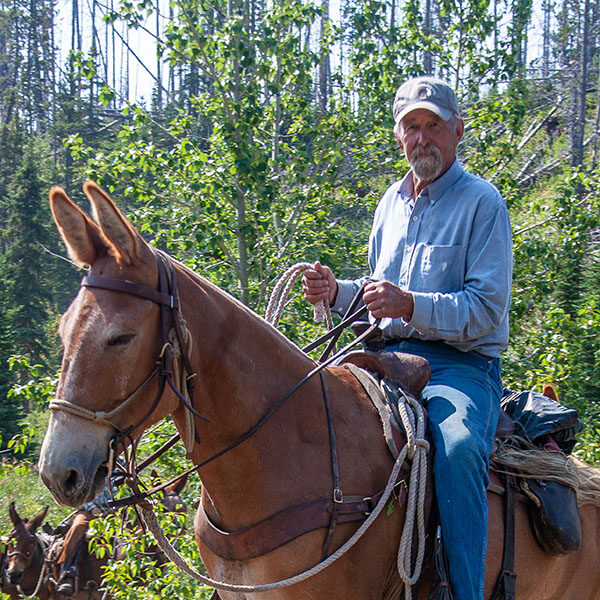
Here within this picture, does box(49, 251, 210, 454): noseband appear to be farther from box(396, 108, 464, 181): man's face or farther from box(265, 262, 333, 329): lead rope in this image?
box(396, 108, 464, 181): man's face

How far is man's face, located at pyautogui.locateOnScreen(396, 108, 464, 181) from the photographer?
334 centimetres

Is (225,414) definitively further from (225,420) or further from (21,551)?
(21,551)

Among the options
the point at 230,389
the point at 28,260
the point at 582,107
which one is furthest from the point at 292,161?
the point at 28,260

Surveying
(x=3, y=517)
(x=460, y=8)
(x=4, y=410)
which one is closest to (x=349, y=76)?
(x=460, y=8)

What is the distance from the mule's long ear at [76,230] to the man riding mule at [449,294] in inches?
45.1

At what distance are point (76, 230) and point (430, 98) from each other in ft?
6.00

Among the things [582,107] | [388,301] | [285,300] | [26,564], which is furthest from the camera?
[582,107]

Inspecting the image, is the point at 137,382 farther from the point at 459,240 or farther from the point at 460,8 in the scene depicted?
the point at 460,8

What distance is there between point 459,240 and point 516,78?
19.0 feet

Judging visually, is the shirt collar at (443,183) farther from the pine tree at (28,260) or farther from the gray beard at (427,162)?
the pine tree at (28,260)

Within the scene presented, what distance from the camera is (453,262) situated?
3193 millimetres

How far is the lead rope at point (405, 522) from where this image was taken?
2.50 metres

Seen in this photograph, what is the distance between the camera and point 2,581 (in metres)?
9.41

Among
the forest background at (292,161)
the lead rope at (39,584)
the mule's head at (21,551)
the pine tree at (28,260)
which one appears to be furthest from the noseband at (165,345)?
the pine tree at (28,260)
